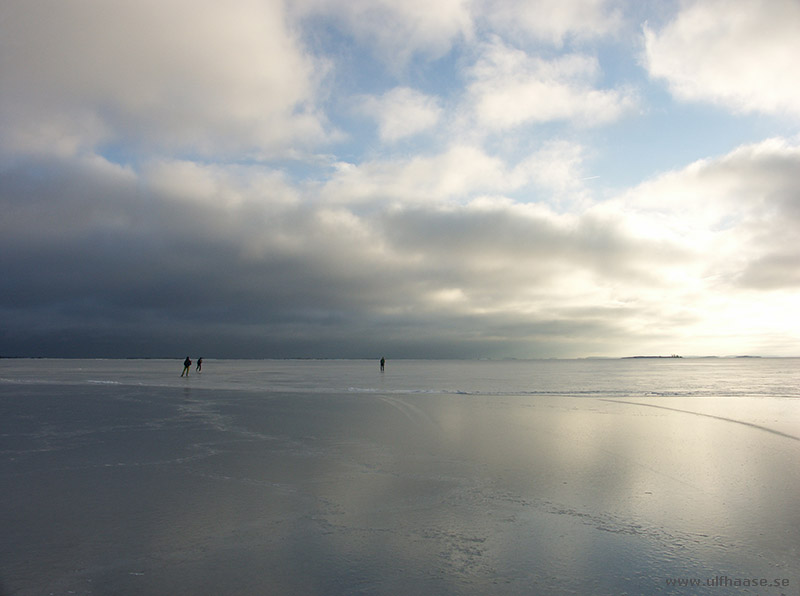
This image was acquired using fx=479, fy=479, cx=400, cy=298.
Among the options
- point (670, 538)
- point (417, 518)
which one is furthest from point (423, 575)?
point (670, 538)

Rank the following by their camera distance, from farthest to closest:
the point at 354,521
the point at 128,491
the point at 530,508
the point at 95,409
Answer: the point at 95,409, the point at 128,491, the point at 530,508, the point at 354,521

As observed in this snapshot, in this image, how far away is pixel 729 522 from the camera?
250 inches

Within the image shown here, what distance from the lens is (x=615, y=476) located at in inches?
341

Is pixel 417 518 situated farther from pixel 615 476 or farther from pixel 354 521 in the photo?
pixel 615 476

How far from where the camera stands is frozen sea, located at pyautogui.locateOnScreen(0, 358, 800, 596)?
4.74m

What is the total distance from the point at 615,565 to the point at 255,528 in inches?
165

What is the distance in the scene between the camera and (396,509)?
22.1 feet

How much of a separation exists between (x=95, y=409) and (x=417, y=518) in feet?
53.9

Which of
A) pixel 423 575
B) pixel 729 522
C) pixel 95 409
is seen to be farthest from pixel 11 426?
pixel 729 522

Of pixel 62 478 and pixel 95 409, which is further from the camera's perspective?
pixel 95 409

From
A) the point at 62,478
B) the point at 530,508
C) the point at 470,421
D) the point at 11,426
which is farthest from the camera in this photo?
the point at 470,421

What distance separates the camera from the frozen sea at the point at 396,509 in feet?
15.5

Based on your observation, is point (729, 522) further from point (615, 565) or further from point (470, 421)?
point (470, 421)

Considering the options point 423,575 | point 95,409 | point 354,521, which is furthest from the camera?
point 95,409
